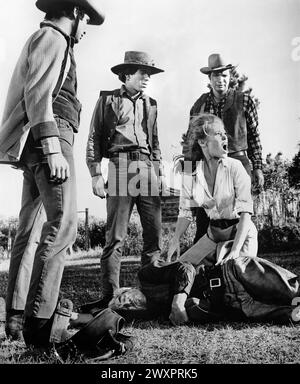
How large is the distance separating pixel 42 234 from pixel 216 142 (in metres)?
1.41

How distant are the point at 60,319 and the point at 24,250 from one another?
506mm

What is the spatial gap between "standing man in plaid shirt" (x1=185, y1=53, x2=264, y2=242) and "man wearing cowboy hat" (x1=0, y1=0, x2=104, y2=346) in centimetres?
98

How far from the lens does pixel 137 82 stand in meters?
3.53

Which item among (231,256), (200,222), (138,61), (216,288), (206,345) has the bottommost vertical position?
(206,345)

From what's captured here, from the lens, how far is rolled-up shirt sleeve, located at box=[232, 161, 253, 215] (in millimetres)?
3246

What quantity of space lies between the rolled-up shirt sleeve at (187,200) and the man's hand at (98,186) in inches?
20.7

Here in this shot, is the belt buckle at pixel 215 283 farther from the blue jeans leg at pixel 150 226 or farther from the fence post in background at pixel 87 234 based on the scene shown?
the fence post in background at pixel 87 234

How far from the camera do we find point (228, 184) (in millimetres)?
3334

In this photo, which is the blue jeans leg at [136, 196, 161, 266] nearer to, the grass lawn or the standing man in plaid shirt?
the standing man in plaid shirt

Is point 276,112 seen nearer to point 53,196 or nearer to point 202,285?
point 202,285

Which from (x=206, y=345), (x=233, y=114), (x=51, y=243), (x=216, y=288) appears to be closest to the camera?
(x=51, y=243)

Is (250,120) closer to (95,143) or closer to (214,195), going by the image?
(214,195)

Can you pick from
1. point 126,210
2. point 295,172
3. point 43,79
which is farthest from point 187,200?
point 43,79
